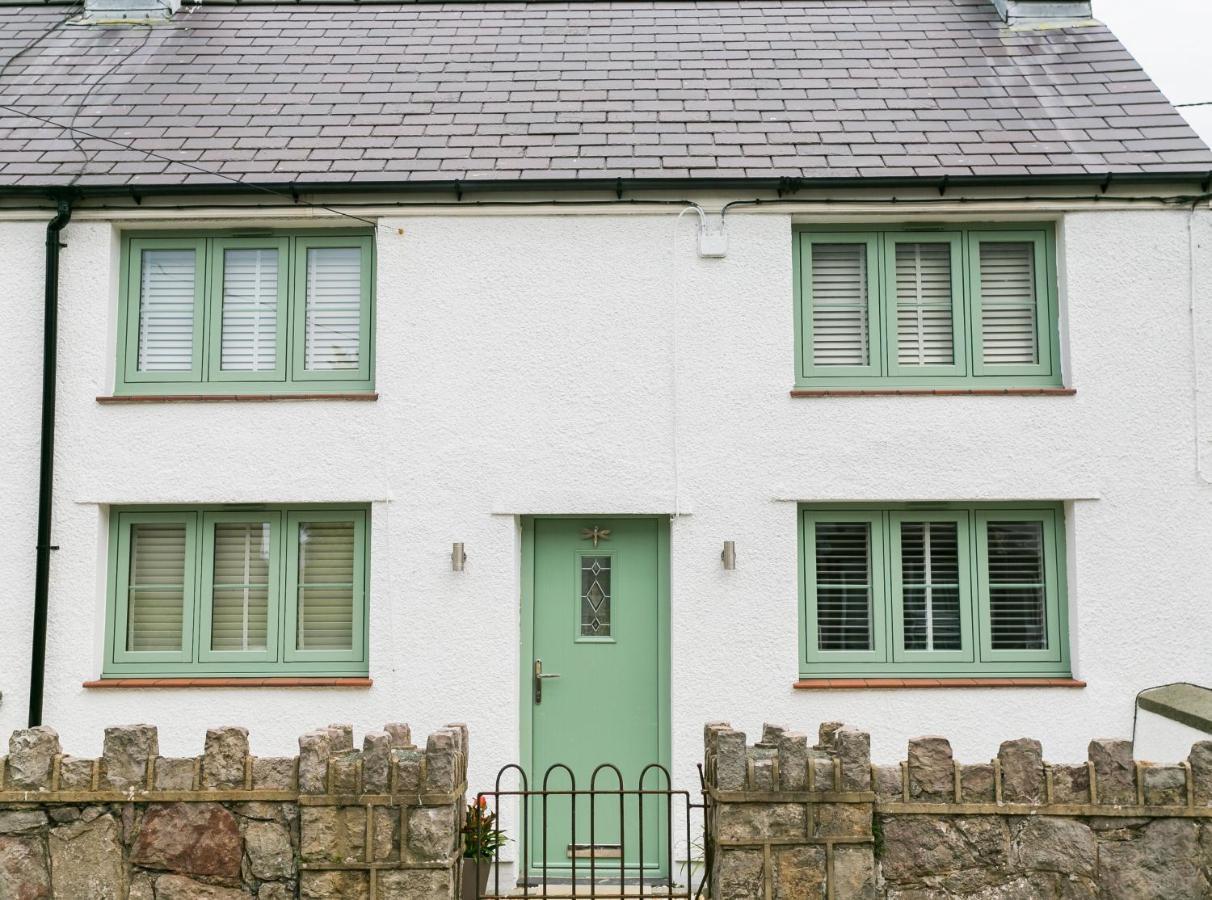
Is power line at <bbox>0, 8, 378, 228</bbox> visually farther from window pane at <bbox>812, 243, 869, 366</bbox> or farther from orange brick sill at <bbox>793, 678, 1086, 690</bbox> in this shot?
orange brick sill at <bbox>793, 678, 1086, 690</bbox>

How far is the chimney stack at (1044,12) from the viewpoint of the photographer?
10055 millimetres

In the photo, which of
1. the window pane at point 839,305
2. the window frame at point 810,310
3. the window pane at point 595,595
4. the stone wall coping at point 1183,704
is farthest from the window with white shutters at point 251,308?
the stone wall coping at point 1183,704

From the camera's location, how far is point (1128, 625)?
296 inches

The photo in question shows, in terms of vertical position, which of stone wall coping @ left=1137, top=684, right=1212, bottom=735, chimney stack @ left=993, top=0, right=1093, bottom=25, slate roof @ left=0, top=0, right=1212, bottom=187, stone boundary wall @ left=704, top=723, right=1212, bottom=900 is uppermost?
chimney stack @ left=993, top=0, right=1093, bottom=25

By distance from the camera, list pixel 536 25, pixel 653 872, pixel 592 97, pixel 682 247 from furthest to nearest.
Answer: pixel 536 25 < pixel 592 97 < pixel 682 247 < pixel 653 872

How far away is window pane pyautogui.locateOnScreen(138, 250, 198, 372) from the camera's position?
812cm

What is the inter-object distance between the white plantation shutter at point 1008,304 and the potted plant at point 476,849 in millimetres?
4913

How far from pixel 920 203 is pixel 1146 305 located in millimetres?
1797

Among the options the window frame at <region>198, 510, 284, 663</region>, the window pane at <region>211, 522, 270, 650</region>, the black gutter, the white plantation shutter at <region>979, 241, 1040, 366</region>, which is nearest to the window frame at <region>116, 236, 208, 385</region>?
the black gutter

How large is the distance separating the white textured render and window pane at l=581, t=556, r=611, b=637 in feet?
1.43

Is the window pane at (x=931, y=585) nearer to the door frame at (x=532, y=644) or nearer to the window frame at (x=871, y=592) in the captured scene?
the window frame at (x=871, y=592)

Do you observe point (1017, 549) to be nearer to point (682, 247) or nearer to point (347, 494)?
point (682, 247)

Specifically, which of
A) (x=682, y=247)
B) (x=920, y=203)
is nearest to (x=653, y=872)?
(x=682, y=247)

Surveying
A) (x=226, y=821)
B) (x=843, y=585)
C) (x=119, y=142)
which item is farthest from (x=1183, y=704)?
(x=119, y=142)
